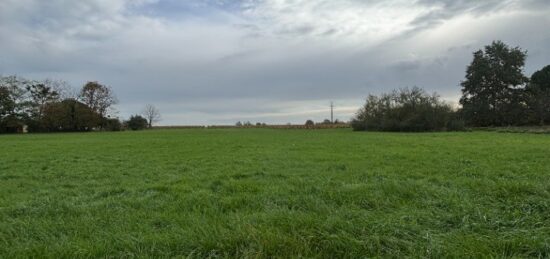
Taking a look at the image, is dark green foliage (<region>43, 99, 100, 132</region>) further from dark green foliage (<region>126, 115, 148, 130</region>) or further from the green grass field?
the green grass field

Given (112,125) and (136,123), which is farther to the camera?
(136,123)

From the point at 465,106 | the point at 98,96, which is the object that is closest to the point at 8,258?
the point at 465,106

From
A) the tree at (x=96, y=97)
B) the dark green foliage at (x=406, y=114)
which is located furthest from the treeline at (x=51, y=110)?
the dark green foliage at (x=406, y=114)

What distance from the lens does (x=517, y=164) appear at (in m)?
13.0

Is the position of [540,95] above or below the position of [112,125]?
above

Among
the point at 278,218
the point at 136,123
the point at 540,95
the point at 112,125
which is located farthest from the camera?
the point at 136,123

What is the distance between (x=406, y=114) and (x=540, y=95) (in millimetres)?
21635

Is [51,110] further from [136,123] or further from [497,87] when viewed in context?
[497,87]

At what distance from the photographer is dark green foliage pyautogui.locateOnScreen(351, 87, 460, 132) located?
64.9 m

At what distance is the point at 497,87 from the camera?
7075 centimetres

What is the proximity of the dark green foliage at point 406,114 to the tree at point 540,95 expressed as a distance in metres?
12.9

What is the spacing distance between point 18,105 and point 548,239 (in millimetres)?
94448

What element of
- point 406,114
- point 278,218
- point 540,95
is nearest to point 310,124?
point 406,114

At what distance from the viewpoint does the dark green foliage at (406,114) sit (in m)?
64.9
